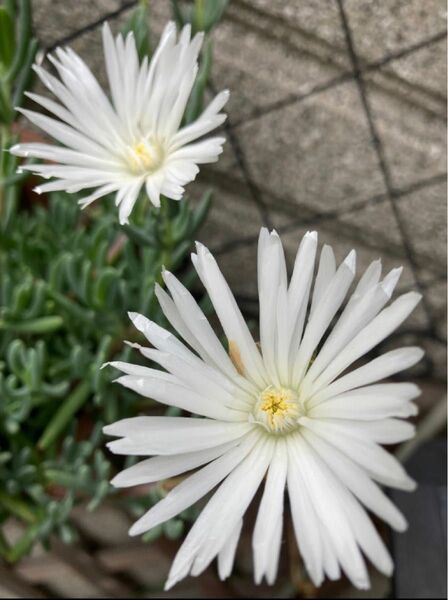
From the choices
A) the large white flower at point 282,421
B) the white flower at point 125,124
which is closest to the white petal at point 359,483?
the large white flower at point 282,421

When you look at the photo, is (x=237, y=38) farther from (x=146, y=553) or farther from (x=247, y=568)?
(x=247, y=568)

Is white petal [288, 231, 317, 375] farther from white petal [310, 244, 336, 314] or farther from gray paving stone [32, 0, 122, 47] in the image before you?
gray paving stone [32, 0, 122, 47]

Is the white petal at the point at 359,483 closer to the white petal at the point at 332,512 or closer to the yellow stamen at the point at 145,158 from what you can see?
the white petal at the point at 332,512

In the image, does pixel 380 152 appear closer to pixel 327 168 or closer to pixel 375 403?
pixel 327 168

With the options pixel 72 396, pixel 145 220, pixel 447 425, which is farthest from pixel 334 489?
pixel 447 425

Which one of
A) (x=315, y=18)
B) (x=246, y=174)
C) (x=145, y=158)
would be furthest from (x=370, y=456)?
(x=246, y=174)

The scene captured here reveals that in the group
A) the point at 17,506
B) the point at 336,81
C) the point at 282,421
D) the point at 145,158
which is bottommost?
the point at 17,506

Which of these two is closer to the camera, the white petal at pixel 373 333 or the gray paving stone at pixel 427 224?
the white petal at pixel 373 333
